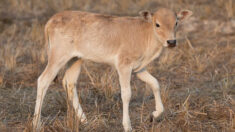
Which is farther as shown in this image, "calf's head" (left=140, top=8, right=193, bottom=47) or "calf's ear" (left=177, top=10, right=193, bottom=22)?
"calf's ear" (left=177, top=10, right=193, bottom=22)

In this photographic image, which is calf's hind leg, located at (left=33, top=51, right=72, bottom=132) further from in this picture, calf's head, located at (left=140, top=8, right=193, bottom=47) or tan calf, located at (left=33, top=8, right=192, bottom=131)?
calf's head, located at (left=140, top=8, right=193, bottom=47)

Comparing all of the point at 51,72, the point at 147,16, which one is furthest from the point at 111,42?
the point at 51,72

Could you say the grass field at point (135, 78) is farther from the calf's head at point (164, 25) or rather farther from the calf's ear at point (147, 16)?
the calf's ear at point (147, 16)

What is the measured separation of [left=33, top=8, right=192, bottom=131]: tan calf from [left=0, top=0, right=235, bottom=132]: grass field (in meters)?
0.54

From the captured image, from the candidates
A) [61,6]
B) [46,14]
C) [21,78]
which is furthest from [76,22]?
[61,6]

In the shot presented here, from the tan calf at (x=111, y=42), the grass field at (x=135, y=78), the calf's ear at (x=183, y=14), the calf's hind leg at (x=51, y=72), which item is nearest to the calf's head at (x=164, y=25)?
the tan calf at (x=111, y=42)

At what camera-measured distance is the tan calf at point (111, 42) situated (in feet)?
23.4

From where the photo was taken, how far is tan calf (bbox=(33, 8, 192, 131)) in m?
7.14

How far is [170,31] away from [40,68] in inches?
190

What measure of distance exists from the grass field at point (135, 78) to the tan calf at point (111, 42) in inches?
21.4

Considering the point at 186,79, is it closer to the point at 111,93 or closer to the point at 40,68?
the point at 111,93

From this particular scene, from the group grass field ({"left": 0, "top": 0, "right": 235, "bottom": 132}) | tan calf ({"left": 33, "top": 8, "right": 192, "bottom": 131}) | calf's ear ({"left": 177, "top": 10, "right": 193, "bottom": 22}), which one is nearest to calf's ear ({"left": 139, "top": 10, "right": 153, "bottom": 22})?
tan calf ({"left": 33, "top": 8, "right": 192, "bottom": 131})

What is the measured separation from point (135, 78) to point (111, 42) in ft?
9.68

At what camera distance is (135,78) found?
33.4ft
